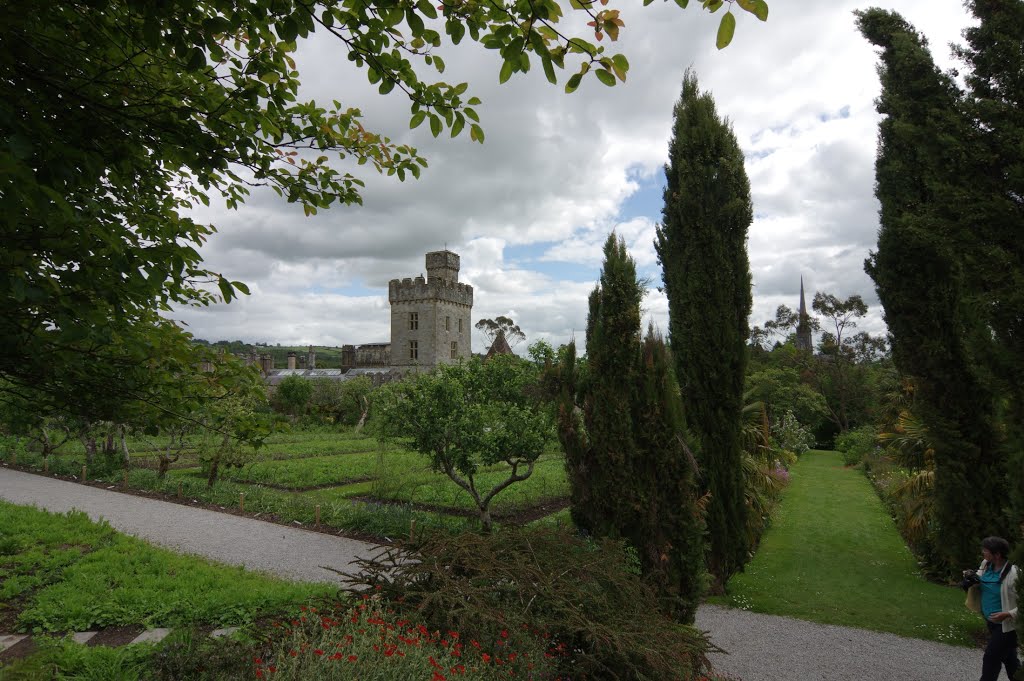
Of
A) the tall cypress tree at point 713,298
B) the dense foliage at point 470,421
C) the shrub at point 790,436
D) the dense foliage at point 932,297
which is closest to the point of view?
the dense foliage at point 932,297

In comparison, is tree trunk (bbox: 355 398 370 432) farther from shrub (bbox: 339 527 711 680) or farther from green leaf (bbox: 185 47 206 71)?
green leaf (bbox: 185 47 206 71)

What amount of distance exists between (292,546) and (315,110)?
8.61 metres

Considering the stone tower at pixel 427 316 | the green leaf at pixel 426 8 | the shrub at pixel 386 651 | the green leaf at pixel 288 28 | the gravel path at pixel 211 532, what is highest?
the stone tower at pixel 427 316

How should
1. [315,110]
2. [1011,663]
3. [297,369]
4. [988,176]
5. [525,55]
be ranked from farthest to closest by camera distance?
1. [297,369]
2. [988,176]
3. [1011,663]
4. [315,110]
5. [525,55]

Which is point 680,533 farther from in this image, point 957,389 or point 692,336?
point 957,389

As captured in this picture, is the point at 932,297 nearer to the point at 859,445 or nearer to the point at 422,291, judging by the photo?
the point at 859,445

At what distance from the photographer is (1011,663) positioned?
17.1ft

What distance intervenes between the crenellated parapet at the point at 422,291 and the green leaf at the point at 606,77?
47379 mm

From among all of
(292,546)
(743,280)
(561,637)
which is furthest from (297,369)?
(561,637)

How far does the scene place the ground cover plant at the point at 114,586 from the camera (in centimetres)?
575

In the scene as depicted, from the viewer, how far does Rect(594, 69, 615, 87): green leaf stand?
2.10 m

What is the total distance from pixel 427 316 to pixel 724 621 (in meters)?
43.0

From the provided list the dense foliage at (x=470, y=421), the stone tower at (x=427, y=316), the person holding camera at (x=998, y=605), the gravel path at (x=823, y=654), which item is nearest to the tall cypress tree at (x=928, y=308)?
the gravel path at (x=823, y=654)

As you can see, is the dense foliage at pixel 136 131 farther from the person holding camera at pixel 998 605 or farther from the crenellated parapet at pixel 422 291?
the crenellated parapet at pixel 422 291
